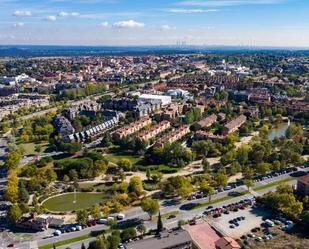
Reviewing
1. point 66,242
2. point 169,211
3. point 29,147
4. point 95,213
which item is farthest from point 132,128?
point 66,242

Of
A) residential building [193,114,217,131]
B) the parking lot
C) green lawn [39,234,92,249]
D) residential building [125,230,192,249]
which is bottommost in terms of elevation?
green lawn [39,234,92,249]

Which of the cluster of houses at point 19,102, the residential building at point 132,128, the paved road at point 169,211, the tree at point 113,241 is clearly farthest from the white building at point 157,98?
the tree at point 113,241

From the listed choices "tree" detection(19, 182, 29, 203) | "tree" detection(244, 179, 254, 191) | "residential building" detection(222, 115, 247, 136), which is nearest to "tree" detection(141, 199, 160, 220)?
"tree" detection(244, 179, 254, 191)

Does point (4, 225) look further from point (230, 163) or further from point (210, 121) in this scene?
point (210, 121)

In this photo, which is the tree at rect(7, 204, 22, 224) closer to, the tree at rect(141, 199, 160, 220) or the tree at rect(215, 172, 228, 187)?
the tree at rect(141, 199, 160, 220)

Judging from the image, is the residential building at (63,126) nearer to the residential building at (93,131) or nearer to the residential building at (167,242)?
the residential building at (93,131)

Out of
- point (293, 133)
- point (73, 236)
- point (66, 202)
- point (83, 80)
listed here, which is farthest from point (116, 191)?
point (83, 80)
